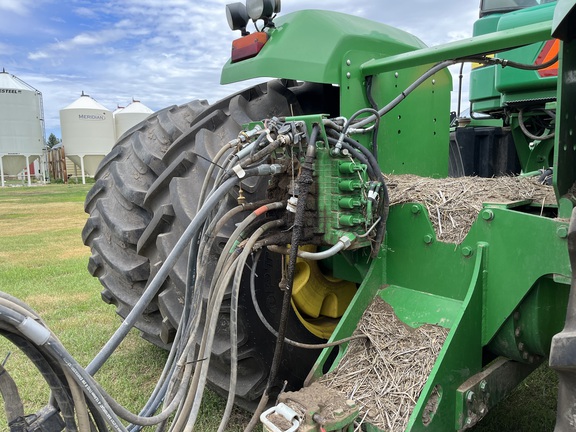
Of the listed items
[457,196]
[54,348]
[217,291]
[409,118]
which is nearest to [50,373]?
[54,348]

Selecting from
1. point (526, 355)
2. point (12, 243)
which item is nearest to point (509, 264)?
point (526, 355)

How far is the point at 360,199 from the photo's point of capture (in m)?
→ 1.71

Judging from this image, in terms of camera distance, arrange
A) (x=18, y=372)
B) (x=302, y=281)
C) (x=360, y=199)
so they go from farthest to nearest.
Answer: (x=18, y=372), (x=302, y=281), (x=360, y=199)

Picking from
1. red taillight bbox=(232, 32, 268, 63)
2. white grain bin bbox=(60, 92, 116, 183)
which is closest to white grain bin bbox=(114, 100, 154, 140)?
white grain bin bbox=(60, 92, 116, 183)

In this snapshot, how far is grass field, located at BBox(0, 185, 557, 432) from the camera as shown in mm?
2428

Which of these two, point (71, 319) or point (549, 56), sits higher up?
point (549, 56)

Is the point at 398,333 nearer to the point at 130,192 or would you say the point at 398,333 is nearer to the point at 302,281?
the point at 302,281

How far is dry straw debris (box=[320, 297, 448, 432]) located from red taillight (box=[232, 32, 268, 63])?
1.10m

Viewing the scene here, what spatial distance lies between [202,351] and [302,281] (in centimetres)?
61

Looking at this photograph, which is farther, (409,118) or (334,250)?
(409,118)

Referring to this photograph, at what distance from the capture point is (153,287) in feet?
4.69

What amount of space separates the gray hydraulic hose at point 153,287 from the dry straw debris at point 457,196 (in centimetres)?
68

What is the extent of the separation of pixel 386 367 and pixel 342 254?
43 centimetres

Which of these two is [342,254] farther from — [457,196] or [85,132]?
[85,132]
